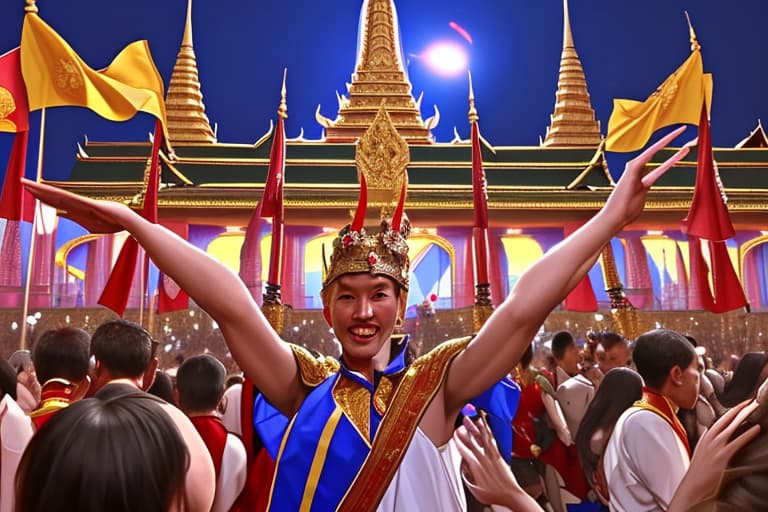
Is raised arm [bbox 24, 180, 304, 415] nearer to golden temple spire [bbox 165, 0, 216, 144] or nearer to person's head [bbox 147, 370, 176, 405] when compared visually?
person's head [bbox 147, 370, 176, 405]

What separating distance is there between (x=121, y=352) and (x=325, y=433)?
129 centimetres

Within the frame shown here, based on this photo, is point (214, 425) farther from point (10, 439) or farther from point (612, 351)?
point (612, 351)

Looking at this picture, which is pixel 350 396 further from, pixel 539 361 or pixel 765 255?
pixel 765 255

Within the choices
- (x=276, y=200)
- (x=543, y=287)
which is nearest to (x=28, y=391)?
(x=543, y=287)

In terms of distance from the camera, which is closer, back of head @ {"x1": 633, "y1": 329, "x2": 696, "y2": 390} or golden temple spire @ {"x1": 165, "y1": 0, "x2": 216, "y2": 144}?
back of head @ {"x1": 633, "y1": 329, "x2": 696, "y2": 390}

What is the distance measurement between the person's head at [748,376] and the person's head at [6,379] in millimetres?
3251

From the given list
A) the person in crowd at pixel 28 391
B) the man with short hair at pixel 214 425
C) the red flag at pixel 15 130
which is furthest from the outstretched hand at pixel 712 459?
the red flag at pixel 15 130

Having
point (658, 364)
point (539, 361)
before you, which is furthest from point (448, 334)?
point (658, 364)

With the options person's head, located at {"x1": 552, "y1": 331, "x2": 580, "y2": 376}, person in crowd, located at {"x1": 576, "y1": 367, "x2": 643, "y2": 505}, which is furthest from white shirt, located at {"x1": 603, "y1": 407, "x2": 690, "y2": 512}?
person's head, located at {"x1": 552, "y1": 331, "x2": 580, "y2": 376}

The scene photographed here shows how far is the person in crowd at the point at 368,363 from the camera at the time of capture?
1677 mm

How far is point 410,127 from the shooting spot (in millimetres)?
18172

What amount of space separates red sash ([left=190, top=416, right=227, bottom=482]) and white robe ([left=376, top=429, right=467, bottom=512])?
119cm

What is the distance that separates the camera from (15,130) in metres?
6.78

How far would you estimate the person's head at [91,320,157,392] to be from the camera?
9.05 ft
